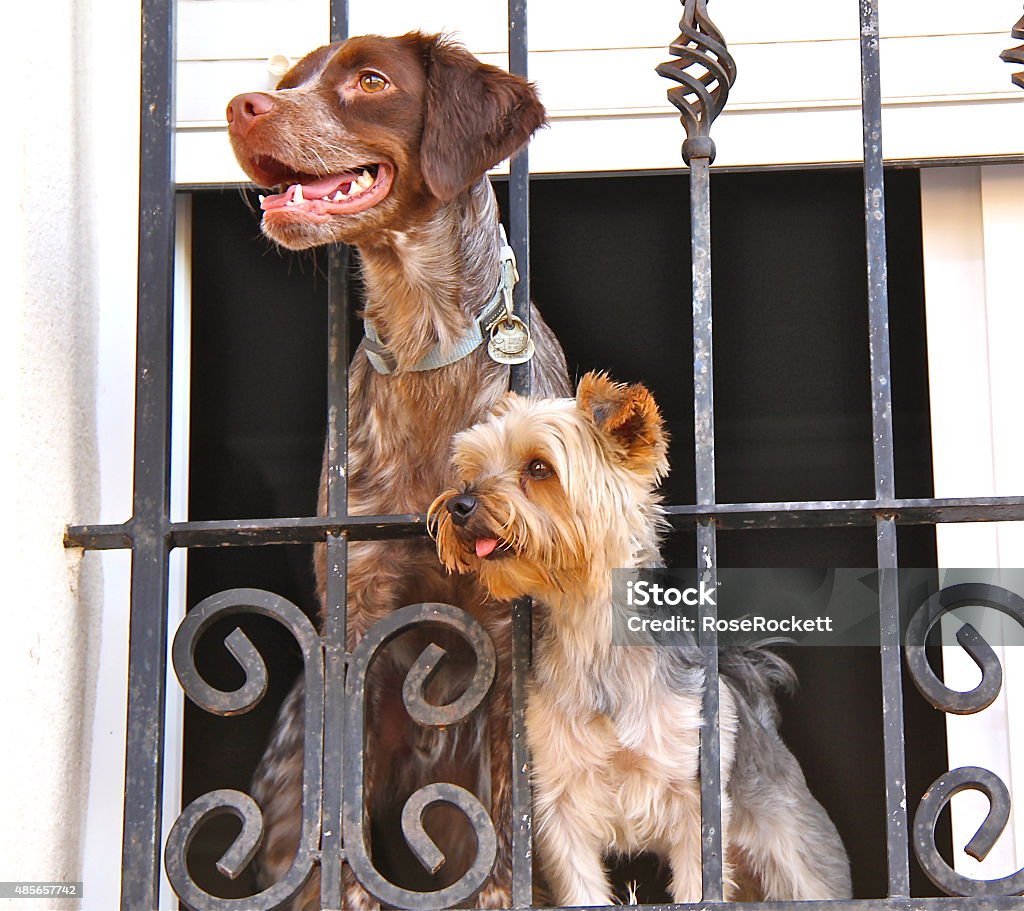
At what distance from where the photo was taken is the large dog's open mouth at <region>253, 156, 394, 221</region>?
2719 millimetres

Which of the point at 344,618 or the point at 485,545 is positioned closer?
the point at 344,618

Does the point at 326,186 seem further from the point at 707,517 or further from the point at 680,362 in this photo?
the point at 680,362

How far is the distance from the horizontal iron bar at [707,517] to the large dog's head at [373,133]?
2.09 feet

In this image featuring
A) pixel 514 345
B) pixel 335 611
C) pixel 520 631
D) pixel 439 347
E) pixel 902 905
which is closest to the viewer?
pixel 902 905

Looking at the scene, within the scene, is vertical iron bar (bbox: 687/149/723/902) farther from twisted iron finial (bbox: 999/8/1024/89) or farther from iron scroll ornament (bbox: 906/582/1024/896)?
twisted iron finial (bbox: 999/8/1024/89)

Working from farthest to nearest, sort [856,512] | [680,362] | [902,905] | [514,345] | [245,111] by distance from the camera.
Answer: [680,362] < [245,111] < [514,345] < [856,512] < [902,905]

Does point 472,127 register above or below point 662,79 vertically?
below

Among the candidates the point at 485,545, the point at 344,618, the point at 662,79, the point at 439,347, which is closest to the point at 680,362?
the point at 662,79

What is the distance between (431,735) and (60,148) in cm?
156

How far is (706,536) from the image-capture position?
224 cm

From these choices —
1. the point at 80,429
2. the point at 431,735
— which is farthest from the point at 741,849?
the point at 80,429

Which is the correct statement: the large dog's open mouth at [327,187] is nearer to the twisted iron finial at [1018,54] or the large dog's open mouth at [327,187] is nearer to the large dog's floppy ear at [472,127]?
the large dog's floppy ear at [472,127]

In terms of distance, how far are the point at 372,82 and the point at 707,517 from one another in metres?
1.26

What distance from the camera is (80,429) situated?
240 cm
